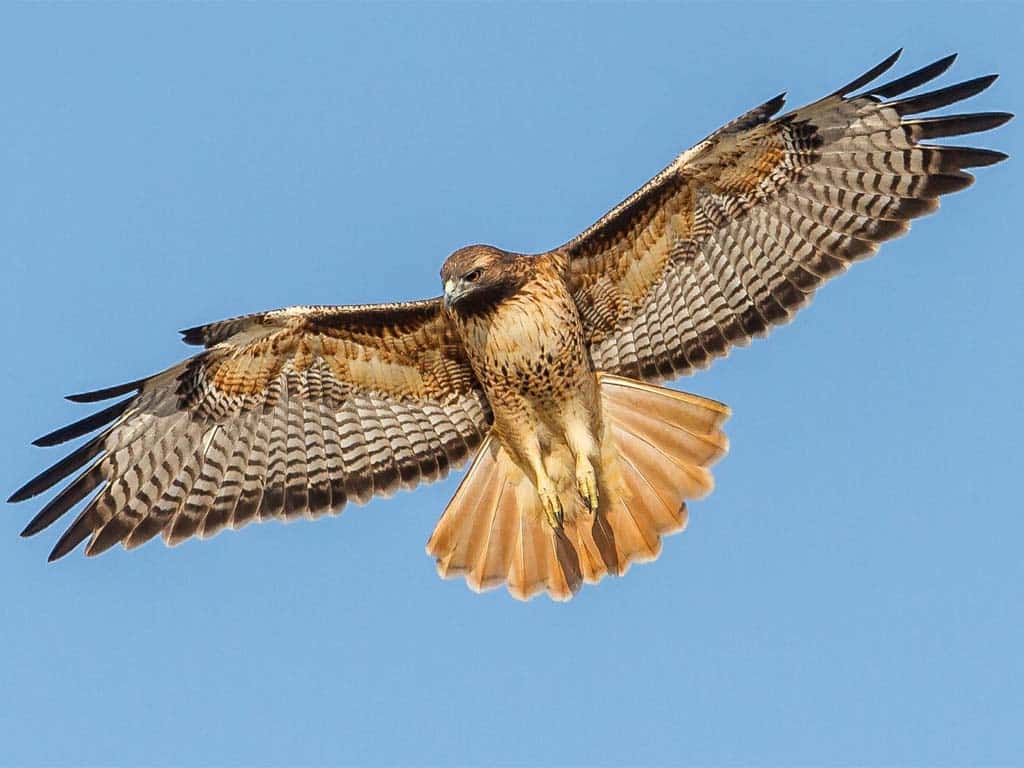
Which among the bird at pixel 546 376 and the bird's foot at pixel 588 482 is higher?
the bird at pixel 546 376

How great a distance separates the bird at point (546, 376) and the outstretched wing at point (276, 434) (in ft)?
0.05

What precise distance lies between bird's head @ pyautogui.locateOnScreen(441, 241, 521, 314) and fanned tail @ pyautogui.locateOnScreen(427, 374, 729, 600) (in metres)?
1.07

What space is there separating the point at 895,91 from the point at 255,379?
483 cm

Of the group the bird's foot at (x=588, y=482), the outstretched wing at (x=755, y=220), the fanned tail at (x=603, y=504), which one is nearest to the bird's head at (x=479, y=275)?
the outstretched wing at (x=755, y=220)

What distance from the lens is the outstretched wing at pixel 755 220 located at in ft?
40.2

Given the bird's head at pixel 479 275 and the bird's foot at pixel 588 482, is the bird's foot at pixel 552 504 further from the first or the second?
the bird's head at pixel 479 275

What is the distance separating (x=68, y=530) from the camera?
13.1 m

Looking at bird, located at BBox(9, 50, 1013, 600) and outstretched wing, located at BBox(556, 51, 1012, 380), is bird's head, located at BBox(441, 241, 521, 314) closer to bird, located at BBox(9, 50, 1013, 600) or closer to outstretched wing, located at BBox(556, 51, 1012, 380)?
bird, located at BBox(9, 50, 1013, 600)

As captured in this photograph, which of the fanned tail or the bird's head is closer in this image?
the bird's head

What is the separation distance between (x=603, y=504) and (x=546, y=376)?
3.56 feet

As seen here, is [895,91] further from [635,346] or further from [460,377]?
[460,377]

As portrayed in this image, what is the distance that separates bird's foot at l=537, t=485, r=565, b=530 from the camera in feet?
42.2

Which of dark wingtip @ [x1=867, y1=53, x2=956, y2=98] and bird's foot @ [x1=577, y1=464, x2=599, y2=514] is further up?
dark wingtip @ [x1=867, y1=53, x2=956, y2=98]

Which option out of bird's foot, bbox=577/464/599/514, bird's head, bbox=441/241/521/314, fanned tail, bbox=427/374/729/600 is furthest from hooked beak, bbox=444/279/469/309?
bird's foot, bbox=577/464/599/514
